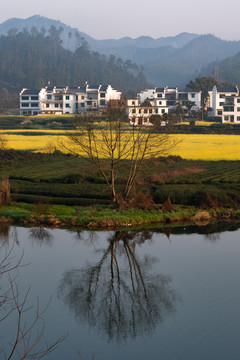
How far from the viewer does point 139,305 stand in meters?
21.6

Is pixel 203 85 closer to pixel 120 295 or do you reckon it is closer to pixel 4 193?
pixel 4 193

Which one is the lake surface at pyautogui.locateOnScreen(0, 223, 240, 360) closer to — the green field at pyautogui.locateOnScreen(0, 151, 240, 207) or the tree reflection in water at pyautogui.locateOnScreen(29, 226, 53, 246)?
the tree reflection in water at pyautogui.locateOnScreen(29, 226, 53, 246)

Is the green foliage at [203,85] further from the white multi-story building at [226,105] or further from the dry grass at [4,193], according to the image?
the dry grass at [4,193]

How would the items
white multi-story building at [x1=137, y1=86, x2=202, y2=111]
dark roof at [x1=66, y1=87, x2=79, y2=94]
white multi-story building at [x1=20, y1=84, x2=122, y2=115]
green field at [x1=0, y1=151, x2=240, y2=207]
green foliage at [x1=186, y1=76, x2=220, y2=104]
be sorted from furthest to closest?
1. green foliage at [x1=186, y1=76, x2=220, y2=104]
2. dark roof at [x1=66, y1=87, x2=79, y2=94]
3. white multi-story building at [x1=20, y1=84, x2=122, y2=115]
4. white multi-story building at [x1=137, y1=86, x2=202, y2=111]
5. green field at [x1=0, y1=151, x2=240, y2=207]

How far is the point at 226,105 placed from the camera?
11781cm

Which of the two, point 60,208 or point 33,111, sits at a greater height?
point 33,111

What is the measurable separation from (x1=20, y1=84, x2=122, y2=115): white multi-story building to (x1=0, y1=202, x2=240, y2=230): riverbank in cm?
9558

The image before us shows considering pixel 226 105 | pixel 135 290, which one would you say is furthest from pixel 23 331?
pixel 226 105

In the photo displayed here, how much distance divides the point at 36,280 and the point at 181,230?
39.0ft

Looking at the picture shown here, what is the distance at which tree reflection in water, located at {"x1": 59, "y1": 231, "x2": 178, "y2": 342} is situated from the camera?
19923mm

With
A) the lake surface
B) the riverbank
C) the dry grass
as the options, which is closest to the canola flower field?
the riverbank

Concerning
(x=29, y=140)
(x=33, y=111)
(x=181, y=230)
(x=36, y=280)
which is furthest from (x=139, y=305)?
(x=33, y=111)

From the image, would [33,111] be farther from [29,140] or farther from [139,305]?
[139,305]

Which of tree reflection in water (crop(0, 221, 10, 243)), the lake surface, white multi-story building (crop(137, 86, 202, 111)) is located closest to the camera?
the lake surface
